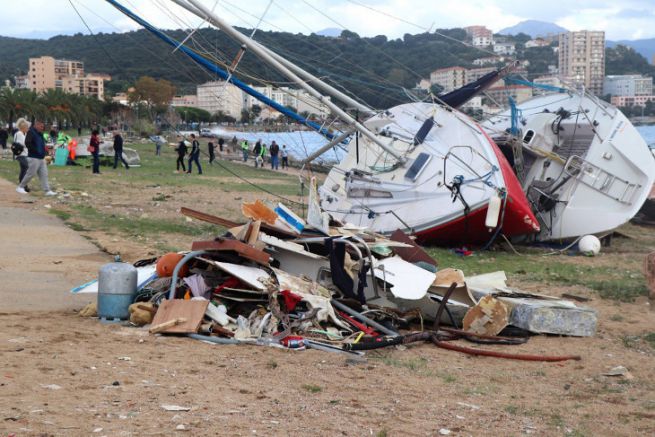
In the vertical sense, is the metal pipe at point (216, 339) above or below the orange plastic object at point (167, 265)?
below

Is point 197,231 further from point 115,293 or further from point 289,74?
point 115,293

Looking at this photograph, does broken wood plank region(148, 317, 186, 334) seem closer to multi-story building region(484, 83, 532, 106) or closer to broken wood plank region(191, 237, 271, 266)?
broken wood plank region(191, 237, 271, 266)

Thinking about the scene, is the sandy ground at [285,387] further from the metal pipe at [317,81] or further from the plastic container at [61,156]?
the plastic container at [61,156]

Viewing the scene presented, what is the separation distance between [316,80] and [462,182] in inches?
129

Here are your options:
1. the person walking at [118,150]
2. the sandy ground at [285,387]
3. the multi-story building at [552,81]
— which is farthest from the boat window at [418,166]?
the person walking at [118,150]

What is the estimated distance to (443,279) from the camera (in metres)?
8.88

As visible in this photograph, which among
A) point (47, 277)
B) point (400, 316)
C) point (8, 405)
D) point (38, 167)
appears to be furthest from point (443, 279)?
point (38, 167)

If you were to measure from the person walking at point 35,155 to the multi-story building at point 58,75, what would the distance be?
468ft

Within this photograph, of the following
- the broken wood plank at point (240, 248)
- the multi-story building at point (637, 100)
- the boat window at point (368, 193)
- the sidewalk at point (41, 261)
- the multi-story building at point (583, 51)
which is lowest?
the sidewalk at point (41, 261)

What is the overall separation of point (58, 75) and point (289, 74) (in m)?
167

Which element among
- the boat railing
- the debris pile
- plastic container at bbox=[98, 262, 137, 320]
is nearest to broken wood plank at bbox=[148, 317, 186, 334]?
the debris pile

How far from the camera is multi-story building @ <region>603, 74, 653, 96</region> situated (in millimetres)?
80844

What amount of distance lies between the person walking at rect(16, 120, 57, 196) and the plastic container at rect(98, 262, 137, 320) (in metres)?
10.2

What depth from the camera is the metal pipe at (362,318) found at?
783cm
